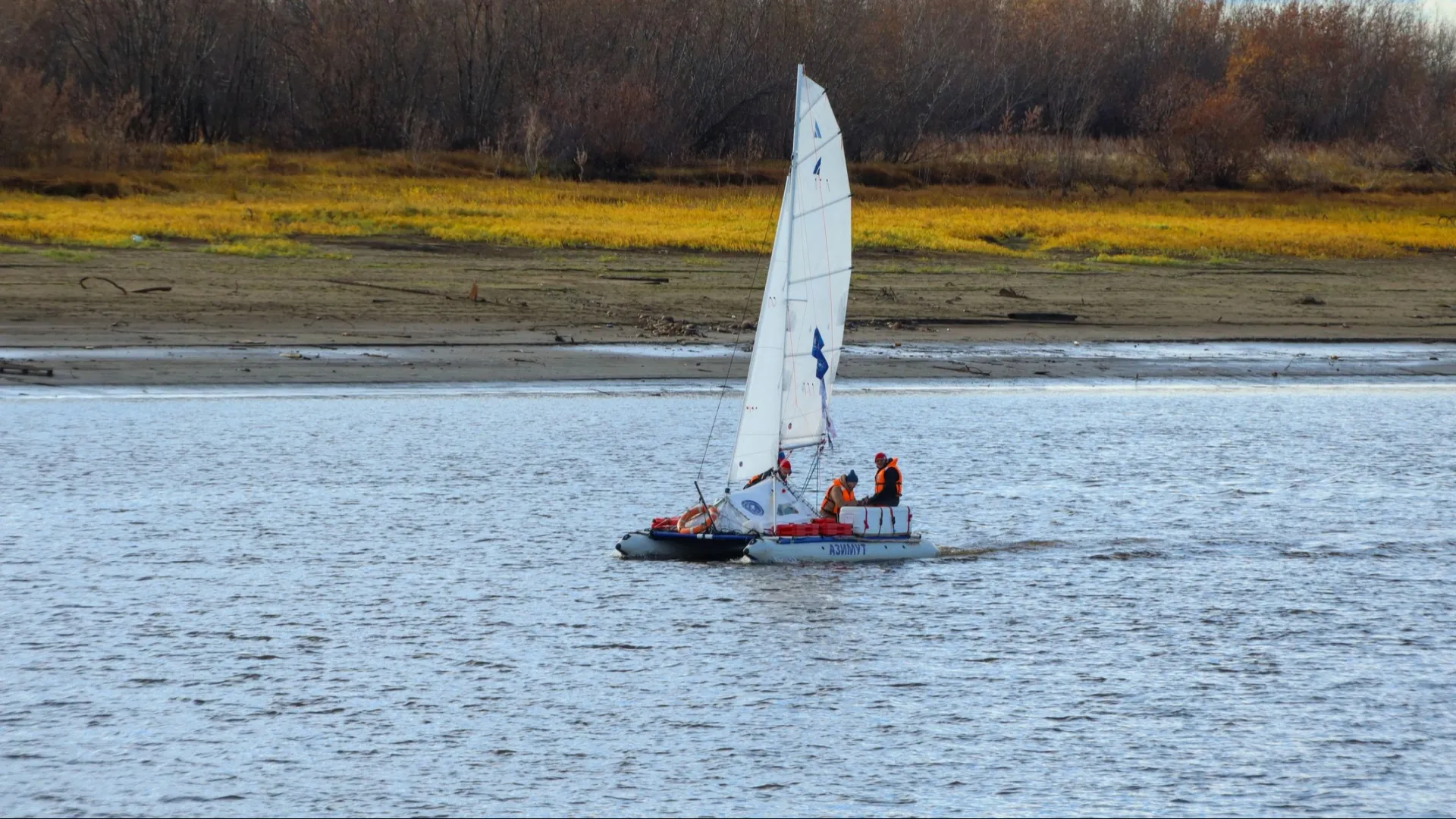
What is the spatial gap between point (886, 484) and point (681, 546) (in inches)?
140

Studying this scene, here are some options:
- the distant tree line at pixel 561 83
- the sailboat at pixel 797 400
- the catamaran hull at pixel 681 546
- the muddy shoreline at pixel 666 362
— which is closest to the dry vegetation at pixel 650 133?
the distant tree line at pixel 561 83

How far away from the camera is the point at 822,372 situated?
1081 inches

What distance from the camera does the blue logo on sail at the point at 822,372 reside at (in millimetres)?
27359

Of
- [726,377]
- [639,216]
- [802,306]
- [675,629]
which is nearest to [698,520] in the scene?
[802,306]

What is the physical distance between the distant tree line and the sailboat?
62950mm

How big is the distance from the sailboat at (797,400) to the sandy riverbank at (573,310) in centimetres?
1689

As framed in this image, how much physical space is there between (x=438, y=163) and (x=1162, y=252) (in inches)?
1604

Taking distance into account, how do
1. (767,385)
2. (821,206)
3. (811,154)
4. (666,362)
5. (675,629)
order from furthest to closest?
(666,362) → (767,385) → (821,206) → (811,154) → (675,629)

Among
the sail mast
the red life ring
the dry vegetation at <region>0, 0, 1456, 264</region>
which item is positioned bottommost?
the red life ring

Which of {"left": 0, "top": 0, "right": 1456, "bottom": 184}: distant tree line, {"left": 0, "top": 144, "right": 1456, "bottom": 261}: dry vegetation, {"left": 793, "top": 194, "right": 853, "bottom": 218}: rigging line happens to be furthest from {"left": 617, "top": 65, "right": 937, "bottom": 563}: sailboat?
{"left": 0, "top": 0, "right": 1456, "bottom": 184}: distant tree line

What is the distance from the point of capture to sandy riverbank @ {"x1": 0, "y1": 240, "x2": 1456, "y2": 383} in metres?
44.6

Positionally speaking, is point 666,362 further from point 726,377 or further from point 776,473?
point 776,473

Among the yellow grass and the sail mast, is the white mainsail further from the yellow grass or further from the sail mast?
the yellow grass

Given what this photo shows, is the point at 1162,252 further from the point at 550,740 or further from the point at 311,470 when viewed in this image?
the point at 550,740
